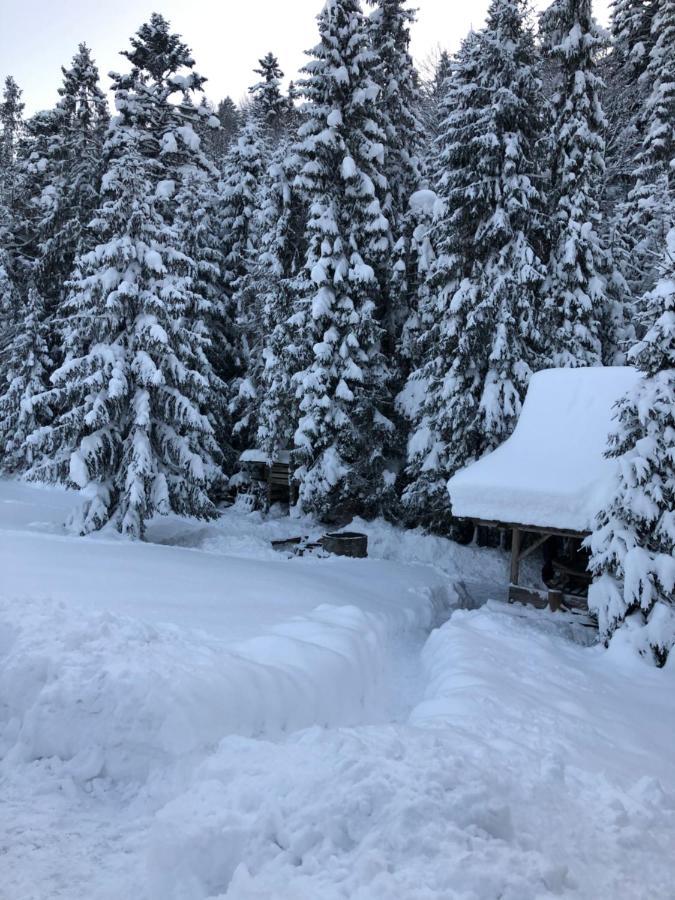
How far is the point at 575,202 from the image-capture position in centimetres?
1861

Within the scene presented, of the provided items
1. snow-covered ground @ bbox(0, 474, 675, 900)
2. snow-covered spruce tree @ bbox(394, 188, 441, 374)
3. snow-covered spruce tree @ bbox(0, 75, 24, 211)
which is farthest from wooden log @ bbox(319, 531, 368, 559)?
snow-covered spruce tree @ bbox(0, 75, 24, 211)

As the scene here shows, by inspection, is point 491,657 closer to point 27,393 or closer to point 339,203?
point 339,203

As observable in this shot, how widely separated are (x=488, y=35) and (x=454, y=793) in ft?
66.4

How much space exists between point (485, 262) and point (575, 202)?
354 centimetres

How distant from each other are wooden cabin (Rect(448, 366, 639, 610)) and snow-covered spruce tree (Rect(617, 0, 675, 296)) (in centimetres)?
822

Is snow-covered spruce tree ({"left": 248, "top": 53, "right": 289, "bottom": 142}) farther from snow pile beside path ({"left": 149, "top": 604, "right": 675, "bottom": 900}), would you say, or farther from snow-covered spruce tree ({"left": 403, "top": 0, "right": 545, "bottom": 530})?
snow pile beside path ({"left": 149, "top": 604, "right": 675, "bottom": 900})

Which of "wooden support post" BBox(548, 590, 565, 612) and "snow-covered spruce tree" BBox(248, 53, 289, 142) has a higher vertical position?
"snow-covered spruce tree" BBox(248, 53, 289, 142)

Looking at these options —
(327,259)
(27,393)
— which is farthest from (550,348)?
(27,393)

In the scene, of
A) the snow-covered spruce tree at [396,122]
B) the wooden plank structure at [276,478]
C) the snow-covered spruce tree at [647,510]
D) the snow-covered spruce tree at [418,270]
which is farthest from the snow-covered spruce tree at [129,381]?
the snow-covered spruce tree at [647,510]

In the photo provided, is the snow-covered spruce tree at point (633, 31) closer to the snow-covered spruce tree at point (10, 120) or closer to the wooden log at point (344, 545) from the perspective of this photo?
the wooden log at point (344, 545)

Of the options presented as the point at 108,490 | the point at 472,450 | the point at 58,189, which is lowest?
the point at 108,490

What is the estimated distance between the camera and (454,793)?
395 cm

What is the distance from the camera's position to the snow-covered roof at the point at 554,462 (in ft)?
37.6

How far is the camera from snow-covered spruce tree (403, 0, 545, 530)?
17.1 meters
